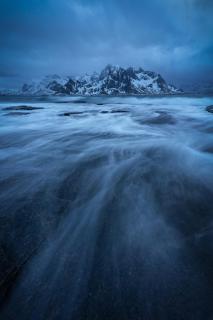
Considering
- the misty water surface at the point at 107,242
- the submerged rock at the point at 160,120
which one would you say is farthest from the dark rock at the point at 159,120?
the misty water surface at the point at 107,242

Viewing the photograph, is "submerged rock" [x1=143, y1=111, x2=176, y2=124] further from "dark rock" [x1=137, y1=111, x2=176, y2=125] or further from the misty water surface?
the misty water surface

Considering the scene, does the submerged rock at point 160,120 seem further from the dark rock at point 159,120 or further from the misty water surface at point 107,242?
the misty water surface at point 107,242

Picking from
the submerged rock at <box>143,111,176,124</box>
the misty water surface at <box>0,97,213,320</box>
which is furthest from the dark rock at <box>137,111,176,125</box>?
the misty water surface at <box>0,97,213,320</box>

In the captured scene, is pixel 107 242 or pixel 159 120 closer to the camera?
pixel 107 242

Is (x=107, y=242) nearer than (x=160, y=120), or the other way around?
(x=107, y=242)

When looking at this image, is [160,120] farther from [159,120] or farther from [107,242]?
[107,242]

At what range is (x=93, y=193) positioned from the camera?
97.3 inches

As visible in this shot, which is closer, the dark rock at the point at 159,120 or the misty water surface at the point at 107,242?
the misty water surface at the point at 107,242

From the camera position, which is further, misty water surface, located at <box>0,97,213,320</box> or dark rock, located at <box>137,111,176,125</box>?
dark rock, located at <box>137,111,176,125</box>

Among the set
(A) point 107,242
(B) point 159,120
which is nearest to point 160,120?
(B) point 159,120

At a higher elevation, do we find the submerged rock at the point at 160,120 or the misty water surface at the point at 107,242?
the misty water surface at the point at 107,242

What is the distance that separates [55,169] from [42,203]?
1107 millimetres

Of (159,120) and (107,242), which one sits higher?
(107,242)

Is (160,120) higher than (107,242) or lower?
lower
